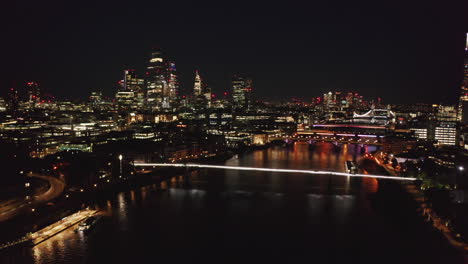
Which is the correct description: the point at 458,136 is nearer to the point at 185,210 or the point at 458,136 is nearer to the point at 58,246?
the point at 185,210

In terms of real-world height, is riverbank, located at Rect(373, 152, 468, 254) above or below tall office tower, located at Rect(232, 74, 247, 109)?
below

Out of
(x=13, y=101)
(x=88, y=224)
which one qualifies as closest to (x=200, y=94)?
(x=13, y=101)

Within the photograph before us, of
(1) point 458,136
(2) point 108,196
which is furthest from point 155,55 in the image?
(2) point 108,196

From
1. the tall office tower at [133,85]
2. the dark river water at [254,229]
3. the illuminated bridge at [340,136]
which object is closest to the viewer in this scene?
the dark river water at [254,229]

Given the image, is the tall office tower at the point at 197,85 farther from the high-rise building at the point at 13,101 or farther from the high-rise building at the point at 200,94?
the high-rise building at the point at 13,101

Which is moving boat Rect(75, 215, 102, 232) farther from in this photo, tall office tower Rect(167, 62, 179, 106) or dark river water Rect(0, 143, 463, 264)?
tall office tower Rect(167, 62, 179, 106)

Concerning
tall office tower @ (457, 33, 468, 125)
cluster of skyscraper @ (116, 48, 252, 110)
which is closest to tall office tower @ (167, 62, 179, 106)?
cluster of skyscraper @ (116, 48, 252, 110)

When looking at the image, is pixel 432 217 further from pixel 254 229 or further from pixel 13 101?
pixel 13 101

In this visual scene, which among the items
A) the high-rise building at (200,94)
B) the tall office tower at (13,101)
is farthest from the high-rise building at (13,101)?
the high-rise building at (200,94)
